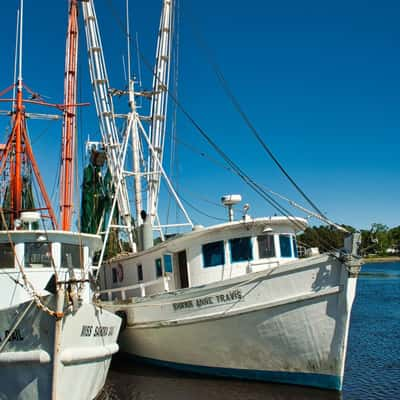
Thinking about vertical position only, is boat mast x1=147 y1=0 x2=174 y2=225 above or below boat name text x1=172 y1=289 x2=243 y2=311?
above

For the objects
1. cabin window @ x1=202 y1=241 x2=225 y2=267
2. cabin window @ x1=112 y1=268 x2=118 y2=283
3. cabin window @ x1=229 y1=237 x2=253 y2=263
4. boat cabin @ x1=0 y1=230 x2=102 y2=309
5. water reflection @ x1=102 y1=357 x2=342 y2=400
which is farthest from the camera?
cabin window @ x1=112 y1=268 x2=118 y2=283

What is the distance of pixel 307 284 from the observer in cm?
1191

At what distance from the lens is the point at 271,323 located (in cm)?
1213

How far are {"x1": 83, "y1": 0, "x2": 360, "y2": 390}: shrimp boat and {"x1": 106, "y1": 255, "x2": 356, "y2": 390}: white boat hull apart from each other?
0.08 ft

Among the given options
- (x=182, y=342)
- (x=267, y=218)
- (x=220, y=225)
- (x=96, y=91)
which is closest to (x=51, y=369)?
(x=182, y=342)

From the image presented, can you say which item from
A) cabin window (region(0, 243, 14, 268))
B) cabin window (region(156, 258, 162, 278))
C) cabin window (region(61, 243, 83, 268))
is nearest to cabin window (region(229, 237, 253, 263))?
cabin window (region(156, 258, 162, 278))

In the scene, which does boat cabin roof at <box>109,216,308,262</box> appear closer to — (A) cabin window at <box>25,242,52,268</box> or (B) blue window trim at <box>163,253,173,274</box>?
(B) blue window trim at <box>163,253,173,274</box>

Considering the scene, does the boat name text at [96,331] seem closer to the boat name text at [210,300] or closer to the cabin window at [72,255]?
the cabin window at [72,255]

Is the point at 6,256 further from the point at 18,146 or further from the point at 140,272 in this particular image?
the point at 140,272

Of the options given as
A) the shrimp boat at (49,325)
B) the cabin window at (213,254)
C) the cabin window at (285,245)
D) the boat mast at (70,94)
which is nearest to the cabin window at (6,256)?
the shrimp boat at (49,325)

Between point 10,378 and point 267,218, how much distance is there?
7.72 m

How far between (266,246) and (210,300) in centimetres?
235

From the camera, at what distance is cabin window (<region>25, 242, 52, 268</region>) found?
38.2 ft

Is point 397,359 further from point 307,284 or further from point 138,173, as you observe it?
point 138,173
